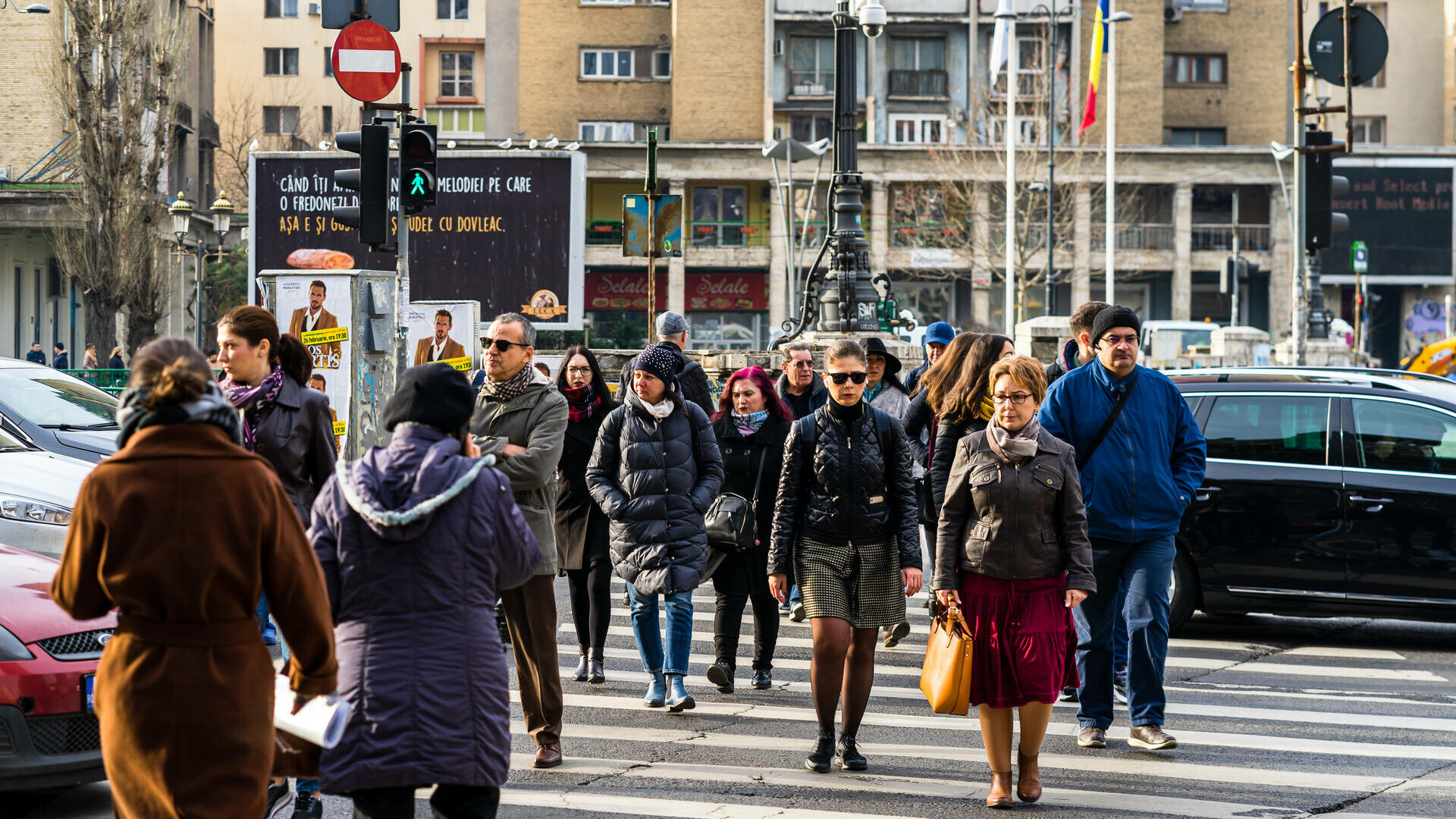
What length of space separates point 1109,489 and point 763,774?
83.6 inches

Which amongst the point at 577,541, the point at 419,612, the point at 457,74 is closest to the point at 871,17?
the point at 577,541

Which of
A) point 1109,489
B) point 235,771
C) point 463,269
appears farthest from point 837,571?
point 463,269

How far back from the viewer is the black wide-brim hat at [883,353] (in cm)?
1061

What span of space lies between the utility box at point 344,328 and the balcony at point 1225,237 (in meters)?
48.4

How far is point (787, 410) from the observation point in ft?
30.5

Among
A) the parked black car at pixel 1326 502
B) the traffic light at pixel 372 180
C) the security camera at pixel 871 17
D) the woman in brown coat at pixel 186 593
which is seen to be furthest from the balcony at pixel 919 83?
the woman in brown coat at pixel 186 593

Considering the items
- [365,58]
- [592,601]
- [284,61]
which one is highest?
[284,61]

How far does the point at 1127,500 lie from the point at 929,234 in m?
48.2

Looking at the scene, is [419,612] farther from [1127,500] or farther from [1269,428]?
[1269,428]

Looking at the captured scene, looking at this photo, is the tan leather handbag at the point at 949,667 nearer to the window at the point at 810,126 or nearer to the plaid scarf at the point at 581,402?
the plaid scarf at the point at 581,402

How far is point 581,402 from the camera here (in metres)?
9.11

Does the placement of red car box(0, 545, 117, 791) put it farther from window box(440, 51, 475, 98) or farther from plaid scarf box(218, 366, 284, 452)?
window box(440, 51, 475, 98)

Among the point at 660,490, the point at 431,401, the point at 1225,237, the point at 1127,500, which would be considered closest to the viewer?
the point at 431,401

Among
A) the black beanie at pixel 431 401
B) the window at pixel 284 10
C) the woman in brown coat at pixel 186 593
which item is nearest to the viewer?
the woman in brown coat at pixel 186 593
